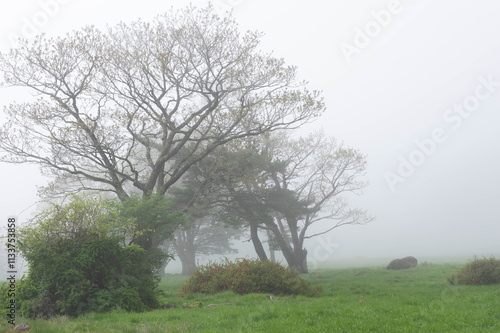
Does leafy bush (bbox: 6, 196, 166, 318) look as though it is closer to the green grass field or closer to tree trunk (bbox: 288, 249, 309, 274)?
the green grass field

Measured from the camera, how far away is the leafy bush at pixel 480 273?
15125 mm

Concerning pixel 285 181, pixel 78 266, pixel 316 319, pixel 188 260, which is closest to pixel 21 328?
pixel 78 266

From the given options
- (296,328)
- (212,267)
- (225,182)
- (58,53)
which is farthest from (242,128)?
(296,328)

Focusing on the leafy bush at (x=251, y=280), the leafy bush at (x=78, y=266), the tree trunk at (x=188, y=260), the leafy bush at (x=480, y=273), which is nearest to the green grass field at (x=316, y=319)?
the leafy bush at (x=78, y=266)

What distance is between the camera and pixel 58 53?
19250mm

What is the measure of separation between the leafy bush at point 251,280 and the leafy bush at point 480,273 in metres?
7.08

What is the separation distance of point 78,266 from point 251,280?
7153 millimetres

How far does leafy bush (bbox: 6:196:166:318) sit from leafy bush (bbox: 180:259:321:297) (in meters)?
3.87

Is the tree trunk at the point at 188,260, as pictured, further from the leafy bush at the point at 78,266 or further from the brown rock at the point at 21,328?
the brown rock at the point at 21,328

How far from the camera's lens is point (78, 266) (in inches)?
435

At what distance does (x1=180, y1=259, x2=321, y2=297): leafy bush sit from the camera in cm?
1470

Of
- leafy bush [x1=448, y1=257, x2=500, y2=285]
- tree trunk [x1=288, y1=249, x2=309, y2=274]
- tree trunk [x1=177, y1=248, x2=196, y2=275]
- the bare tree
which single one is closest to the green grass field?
leafy bush [x1=448, y1=257, x2=500, y2=285]

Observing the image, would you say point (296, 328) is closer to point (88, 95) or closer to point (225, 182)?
point (225, 182)

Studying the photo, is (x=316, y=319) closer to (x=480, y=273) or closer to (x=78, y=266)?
(x=78, y=266)
